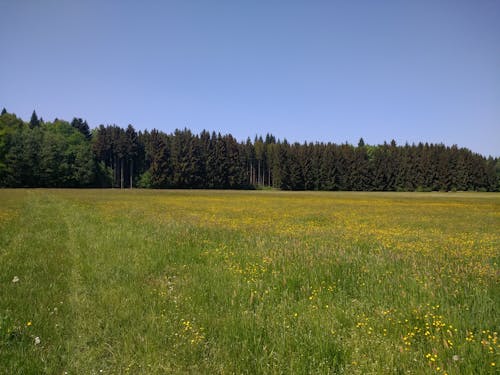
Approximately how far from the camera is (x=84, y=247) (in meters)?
9.80

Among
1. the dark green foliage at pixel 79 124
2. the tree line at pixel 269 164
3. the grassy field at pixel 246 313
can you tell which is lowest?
the grassy field at pixel 246 313

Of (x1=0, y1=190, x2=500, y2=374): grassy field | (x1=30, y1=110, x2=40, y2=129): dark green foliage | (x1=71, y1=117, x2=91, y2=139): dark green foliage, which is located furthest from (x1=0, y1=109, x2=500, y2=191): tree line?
(x1=0, y1=190, x2=500, y2=374): grassy field

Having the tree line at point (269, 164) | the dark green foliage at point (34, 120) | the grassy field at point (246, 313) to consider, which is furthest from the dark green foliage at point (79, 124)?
the grassy field at point (246, 313)

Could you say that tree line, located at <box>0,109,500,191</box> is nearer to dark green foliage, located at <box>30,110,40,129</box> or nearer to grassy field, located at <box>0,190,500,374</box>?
dark green foliage, located at <box>30,110,40,129</box>

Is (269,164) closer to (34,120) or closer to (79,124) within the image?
(79,124)

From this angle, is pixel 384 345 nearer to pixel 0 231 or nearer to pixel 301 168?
pixel 0 231

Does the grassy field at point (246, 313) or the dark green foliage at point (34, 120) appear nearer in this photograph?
the grassy field at point (246, 313)

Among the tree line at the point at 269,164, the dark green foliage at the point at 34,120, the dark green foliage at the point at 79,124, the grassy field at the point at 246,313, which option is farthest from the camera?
the dark green foliage at the point at 34,120

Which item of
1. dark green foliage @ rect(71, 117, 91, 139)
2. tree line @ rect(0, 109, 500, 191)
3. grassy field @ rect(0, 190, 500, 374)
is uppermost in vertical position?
dark green foliage @ rect(71, 117, 91, 139)

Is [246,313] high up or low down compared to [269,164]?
down

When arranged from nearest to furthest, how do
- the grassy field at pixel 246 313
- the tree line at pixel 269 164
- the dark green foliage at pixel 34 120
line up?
the grassy field at pixel 246 313
the tree line at pixel 269 164
the dark green foliage at pixel 34 120

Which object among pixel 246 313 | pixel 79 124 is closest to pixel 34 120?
pixel 79 124

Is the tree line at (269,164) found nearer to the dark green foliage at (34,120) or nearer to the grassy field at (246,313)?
the dark green foliage at (34,120)

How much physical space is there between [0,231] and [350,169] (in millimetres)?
120342
